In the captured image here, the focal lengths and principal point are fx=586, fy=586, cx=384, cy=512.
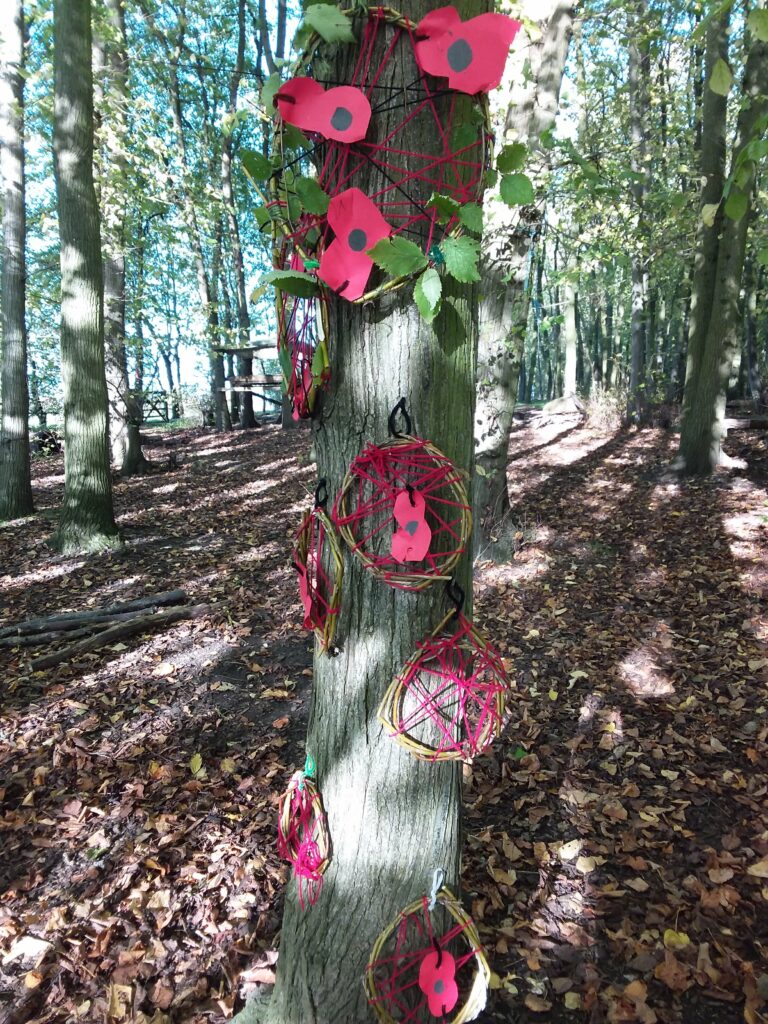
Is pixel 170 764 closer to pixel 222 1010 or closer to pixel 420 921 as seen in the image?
pixel 222 1010

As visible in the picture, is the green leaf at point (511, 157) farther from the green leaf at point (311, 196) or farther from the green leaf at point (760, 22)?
the green leaf at point (760, 22)

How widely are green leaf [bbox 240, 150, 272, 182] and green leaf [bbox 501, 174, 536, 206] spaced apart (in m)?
0.53

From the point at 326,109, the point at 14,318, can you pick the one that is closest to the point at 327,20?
the point at 326,109

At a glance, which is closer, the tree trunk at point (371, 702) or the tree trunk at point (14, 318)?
the tree trunk at point (371, 702)

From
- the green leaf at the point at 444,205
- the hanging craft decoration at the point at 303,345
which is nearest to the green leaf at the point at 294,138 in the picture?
the hanging craft decoration at the point at 303,345

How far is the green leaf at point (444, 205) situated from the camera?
1.15 m

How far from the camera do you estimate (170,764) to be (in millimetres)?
3094

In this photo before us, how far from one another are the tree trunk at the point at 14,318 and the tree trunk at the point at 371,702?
26.6ft

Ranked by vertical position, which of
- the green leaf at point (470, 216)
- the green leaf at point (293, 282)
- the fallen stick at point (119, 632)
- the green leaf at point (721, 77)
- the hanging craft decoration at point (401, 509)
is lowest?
the fallen stick at point (119, 632)

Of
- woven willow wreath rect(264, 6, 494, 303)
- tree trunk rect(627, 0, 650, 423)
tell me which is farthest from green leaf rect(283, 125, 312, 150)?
tree trunk rect(627, 0, 650, 423)

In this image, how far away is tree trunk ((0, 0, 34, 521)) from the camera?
7.68 meters

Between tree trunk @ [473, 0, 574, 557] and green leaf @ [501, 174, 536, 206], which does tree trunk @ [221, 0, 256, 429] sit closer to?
tree trunk @ [473, 0, 574, 557]

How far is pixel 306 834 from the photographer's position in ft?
5.26

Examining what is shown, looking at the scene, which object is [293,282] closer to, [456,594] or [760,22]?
[456,594]
